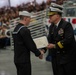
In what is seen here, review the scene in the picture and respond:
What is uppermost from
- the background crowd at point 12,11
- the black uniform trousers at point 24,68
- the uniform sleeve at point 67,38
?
the uniform sleeve at point 67,38

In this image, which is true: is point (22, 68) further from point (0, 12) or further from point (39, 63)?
point (0, 12)

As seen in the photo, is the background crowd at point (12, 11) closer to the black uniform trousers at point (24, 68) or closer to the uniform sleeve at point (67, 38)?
the black uniform trousers at point (24, 68)

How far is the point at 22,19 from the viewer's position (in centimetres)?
569

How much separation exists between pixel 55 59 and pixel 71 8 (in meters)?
5.03

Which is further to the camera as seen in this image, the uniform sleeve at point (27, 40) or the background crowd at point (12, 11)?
the background crowd at point (12, 11)

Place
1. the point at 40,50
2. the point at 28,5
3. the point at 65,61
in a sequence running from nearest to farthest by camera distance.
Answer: the point at 65,61
the point at 40,50
the point at 28,5

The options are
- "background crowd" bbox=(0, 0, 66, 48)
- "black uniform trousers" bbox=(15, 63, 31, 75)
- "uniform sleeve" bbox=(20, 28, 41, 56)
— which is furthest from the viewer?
"background crowd" bbox=(0, 0, 66, 48)

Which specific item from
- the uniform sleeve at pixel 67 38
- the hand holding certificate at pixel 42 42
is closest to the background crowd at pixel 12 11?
the hand holding certificate at pixel 42 42

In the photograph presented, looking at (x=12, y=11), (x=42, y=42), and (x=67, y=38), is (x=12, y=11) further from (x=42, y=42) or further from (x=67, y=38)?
(x=67, y=38)

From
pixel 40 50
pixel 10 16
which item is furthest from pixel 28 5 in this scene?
pixel 40 50

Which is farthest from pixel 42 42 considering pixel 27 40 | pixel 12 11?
pixel 12 11

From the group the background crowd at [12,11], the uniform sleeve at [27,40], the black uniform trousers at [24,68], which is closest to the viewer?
the uniform sleeve at [27,40]

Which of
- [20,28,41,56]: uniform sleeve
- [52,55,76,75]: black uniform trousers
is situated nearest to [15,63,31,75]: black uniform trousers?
[20,28,41,56]: uniform sleeve

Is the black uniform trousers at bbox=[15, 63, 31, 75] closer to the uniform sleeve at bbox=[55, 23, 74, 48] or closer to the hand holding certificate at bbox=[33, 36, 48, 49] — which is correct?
the hand holding certificate at bbox=[33, 36, 48, 49]
